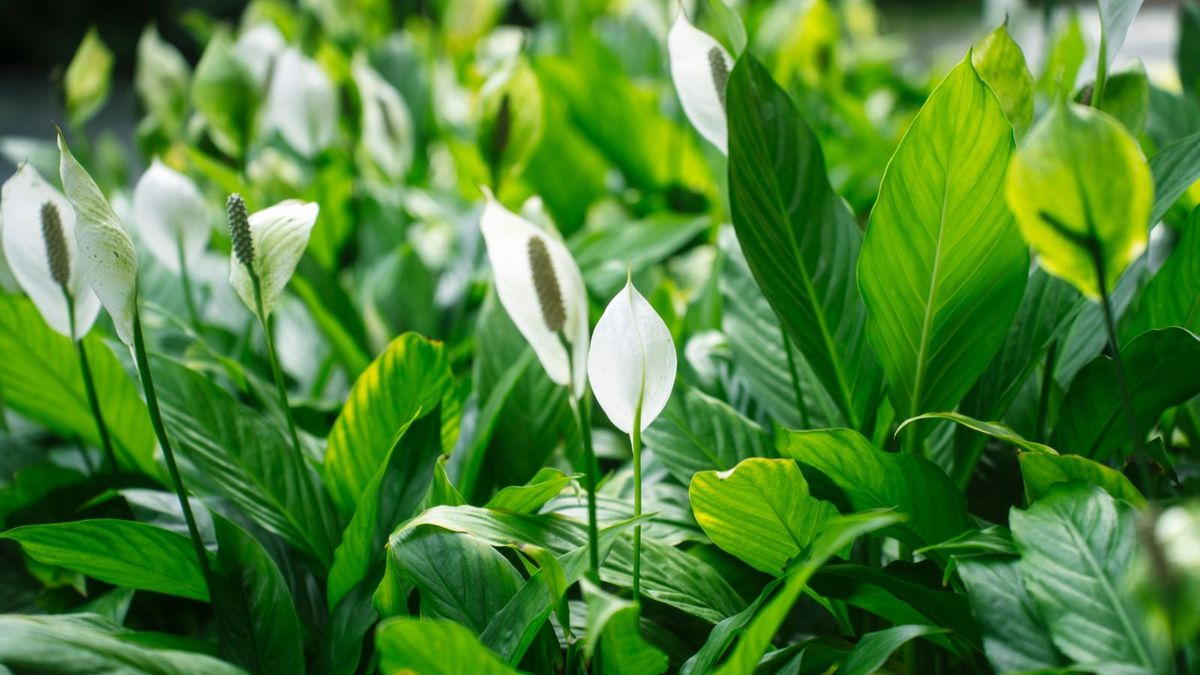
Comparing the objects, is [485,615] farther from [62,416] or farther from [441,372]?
[62,416]

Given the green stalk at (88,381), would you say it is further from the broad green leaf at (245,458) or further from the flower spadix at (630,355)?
the flower spadix at (630,355)

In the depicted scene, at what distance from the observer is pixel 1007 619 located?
1.69 ft

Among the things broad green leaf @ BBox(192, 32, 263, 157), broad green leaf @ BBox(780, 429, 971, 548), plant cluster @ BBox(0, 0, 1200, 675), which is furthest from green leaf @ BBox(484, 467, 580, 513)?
broad green leaf @ BBox(192, 32, 263, 157)

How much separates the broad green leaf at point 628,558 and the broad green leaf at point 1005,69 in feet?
1.02

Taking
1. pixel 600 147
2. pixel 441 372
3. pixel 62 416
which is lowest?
pixel 62 416

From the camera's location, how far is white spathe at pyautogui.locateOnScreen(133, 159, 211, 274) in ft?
2.77

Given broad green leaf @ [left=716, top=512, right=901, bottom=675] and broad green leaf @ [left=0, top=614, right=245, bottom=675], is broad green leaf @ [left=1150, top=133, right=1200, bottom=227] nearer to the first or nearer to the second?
broad green leaf @ [left=716, top=512, right=901, bottom=675]

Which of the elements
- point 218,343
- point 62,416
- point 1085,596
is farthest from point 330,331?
point 1085,596

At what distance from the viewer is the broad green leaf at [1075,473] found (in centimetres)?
53

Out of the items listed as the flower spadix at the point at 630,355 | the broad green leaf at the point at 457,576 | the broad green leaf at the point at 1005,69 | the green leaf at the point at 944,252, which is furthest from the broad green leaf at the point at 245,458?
the broad green leaf at the point at 1005,69

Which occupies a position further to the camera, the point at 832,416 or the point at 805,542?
the point at 832,416

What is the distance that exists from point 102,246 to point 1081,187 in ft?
1.41

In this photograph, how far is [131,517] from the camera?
748mm

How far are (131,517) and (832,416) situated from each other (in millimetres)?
480
